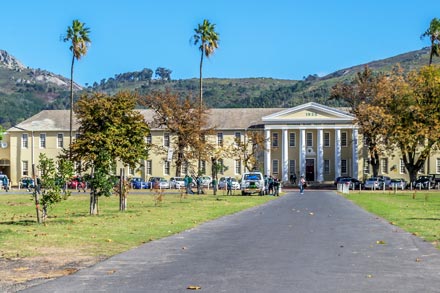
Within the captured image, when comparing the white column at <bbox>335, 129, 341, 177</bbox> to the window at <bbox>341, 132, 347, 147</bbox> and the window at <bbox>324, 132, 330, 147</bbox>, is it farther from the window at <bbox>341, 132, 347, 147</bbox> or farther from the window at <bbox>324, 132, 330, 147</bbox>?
the window at <bbox>324, 132, 330, 147</bbox>

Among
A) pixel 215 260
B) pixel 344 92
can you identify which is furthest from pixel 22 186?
pixel 215 260

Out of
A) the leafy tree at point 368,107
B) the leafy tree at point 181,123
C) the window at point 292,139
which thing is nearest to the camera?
the leafy tree at point 181,123

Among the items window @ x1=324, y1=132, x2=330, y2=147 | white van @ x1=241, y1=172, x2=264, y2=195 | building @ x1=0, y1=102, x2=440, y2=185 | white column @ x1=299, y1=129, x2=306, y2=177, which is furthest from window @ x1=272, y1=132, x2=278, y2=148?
white van @ x1=241, y1=172, x2=264, y2=195

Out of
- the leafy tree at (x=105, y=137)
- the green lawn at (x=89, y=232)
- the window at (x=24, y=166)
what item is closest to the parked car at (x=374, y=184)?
the window at (x=24, y=166)

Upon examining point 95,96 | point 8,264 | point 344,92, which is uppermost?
point 344,92

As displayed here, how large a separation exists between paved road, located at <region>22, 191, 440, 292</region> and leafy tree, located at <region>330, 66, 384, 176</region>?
2354 inches

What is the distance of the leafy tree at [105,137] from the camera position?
28938 mm

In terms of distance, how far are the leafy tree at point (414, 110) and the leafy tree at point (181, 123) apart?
18.7m

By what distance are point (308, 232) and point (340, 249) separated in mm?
4755

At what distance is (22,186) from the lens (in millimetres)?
88250

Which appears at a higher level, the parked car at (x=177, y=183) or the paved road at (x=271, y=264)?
the parked car at (x=177, y=183)

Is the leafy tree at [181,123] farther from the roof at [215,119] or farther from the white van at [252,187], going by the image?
the white van at [252,187]

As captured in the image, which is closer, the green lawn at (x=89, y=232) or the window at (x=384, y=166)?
the green lawn at (x=89, y=232)

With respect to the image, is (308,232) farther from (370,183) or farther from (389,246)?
(370,183)
